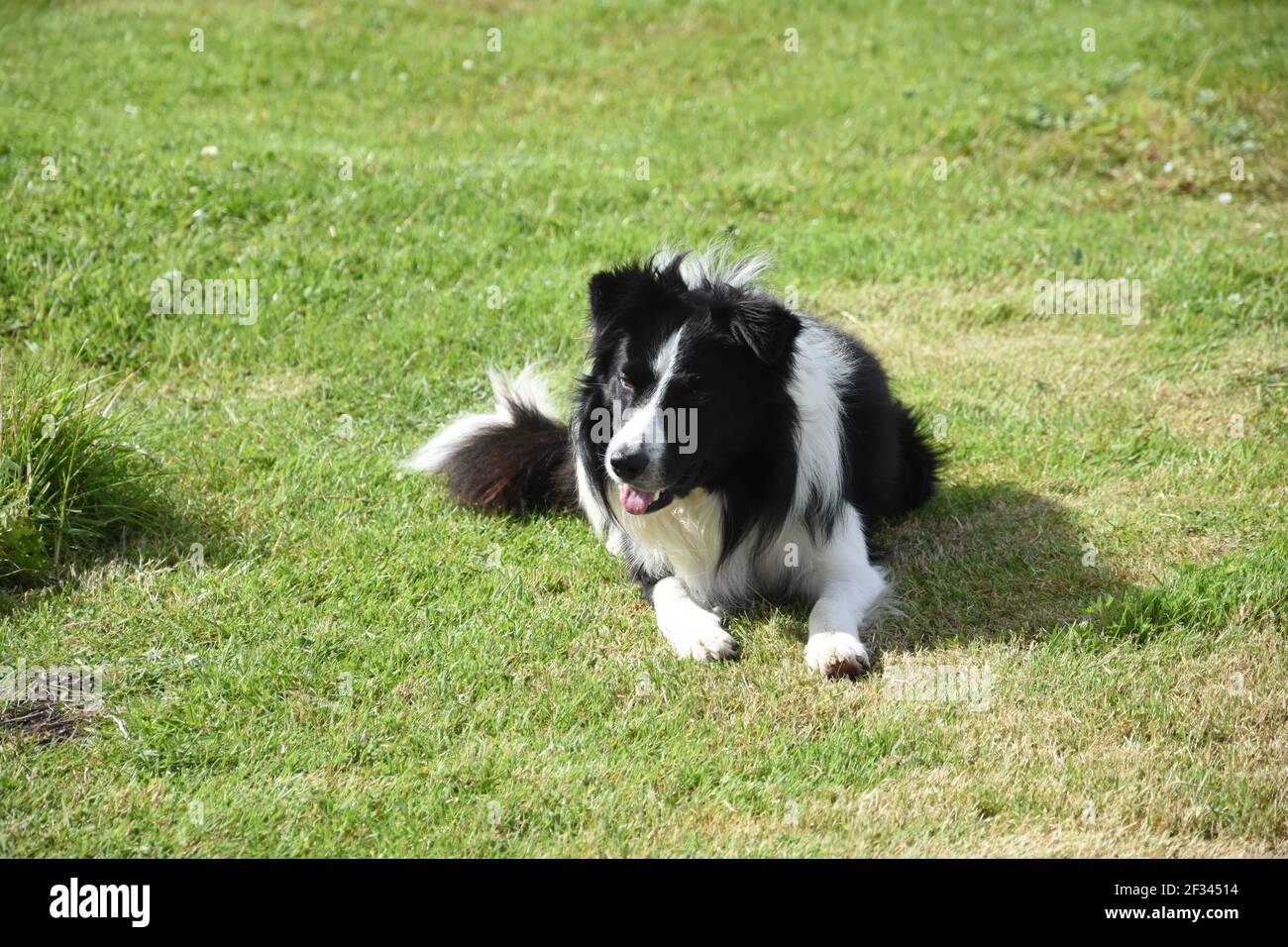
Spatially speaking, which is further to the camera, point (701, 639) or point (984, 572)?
point (984, 572)

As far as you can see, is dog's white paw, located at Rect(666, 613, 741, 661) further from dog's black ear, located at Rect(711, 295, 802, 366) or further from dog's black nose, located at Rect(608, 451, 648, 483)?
dog's black ear, located at Rect(711, 295, 802, 366)

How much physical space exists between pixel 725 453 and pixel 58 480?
2629 mm

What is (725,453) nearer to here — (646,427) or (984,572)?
(646,427)

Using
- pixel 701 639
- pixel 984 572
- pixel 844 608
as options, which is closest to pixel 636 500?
pixel 701 639

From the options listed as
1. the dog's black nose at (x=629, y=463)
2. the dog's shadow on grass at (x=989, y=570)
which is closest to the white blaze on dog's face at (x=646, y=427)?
the dog's black nose at (x=629, y=463)

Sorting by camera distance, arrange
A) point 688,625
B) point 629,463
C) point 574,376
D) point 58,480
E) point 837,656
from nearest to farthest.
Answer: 1. point 629,463
2. point 837,656
3. point 688,625
4. point 58,480
5. point 574,376

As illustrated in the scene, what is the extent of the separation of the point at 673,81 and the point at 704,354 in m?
7.70

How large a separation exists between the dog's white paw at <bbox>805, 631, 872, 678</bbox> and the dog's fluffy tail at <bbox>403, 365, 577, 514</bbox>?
4.68 ft

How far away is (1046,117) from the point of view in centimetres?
970

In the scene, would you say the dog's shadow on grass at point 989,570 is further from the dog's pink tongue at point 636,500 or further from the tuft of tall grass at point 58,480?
the tuft of tall grass at point 58,480

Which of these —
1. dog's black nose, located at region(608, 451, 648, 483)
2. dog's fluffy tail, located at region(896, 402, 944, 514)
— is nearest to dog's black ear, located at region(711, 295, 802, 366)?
dog's black nose, located at region(608, 451, 648, 483)

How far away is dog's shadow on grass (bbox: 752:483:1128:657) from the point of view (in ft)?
14.6

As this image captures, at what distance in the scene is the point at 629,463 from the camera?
3.97m
